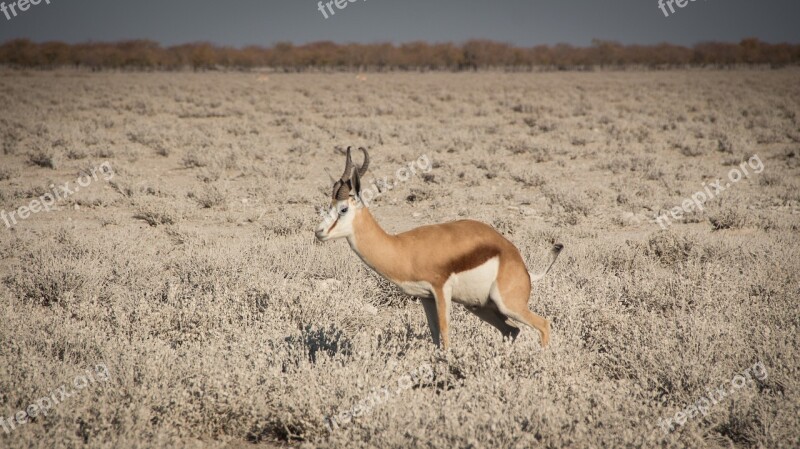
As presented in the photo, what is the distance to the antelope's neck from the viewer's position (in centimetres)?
346

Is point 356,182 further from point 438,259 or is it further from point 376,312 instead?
point 376,312

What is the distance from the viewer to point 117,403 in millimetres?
3506

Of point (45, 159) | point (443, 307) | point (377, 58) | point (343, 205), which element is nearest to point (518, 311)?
point (443, 307)

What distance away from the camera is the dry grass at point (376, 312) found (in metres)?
3.50

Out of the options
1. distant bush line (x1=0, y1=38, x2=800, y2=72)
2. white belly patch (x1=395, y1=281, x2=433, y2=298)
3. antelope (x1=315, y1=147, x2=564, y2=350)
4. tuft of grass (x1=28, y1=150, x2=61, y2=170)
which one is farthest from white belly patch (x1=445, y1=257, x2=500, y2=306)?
distant bush line (x1=0, y1=38, x2=800, y2=72)

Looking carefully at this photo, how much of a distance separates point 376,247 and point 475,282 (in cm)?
77

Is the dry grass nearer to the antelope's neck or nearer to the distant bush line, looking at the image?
the antelope's neck

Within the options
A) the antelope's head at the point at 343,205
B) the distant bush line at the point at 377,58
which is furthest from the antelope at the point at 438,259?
the distant bush line at the point at 377,58

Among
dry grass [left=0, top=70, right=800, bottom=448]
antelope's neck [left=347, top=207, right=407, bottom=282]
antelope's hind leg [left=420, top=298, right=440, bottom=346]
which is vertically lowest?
dry grass [left=0, top=70, right=800, bottom=448]

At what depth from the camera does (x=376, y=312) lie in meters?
5.61

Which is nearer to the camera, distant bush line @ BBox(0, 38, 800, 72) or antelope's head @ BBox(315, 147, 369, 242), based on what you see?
antelope's head @ BBox(315, 147, 369, 242)

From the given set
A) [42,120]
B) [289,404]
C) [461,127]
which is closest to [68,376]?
[289,404]

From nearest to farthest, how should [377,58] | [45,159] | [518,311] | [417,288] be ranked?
1. [417,288]
2. [518,311]
3. [45,159]
4. [377,58]

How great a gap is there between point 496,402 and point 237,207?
788cm
